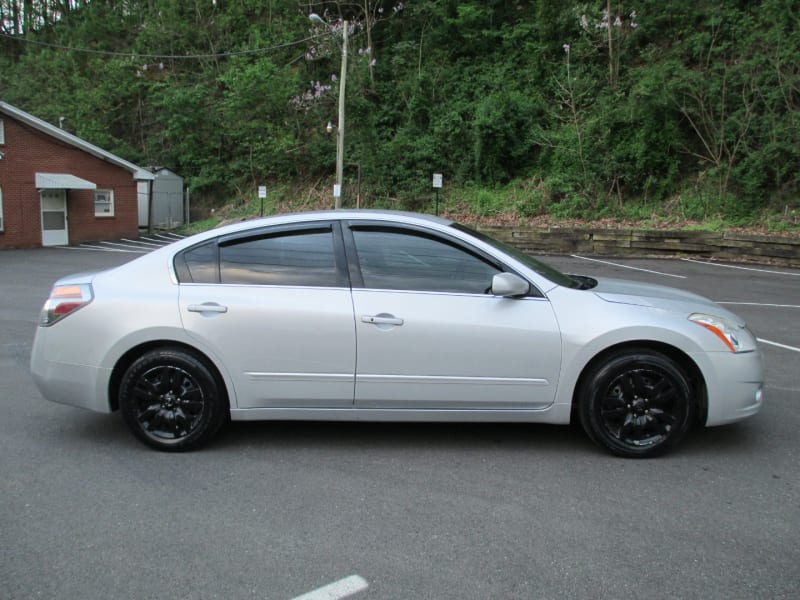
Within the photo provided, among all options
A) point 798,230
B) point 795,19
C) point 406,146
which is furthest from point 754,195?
point 406,146

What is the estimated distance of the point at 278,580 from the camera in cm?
280

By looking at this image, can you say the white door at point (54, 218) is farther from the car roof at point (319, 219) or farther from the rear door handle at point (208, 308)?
the rear door handle at point (208, 308)

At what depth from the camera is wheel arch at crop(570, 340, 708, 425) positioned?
4082 mm

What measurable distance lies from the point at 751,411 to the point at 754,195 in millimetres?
17895

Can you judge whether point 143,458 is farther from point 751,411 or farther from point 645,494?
point 751,411

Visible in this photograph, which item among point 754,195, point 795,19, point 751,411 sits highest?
point 795,19

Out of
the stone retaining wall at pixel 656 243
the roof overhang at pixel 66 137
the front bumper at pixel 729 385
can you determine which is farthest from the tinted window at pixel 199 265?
the roof overhang at pixel 66 137

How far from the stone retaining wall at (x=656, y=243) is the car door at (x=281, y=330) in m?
16.9

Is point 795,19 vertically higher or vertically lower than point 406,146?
higher

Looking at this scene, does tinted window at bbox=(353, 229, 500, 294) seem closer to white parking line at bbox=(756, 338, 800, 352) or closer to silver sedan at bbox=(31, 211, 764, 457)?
silver sedan at bbox=(31, 211, 764, 457)

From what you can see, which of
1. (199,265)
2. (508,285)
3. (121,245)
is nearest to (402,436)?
(508,285)

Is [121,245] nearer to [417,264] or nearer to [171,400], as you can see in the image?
[171,400]

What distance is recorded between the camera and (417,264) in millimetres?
4254

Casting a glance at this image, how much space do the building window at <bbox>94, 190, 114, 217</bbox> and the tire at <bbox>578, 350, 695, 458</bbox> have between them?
2753cm
